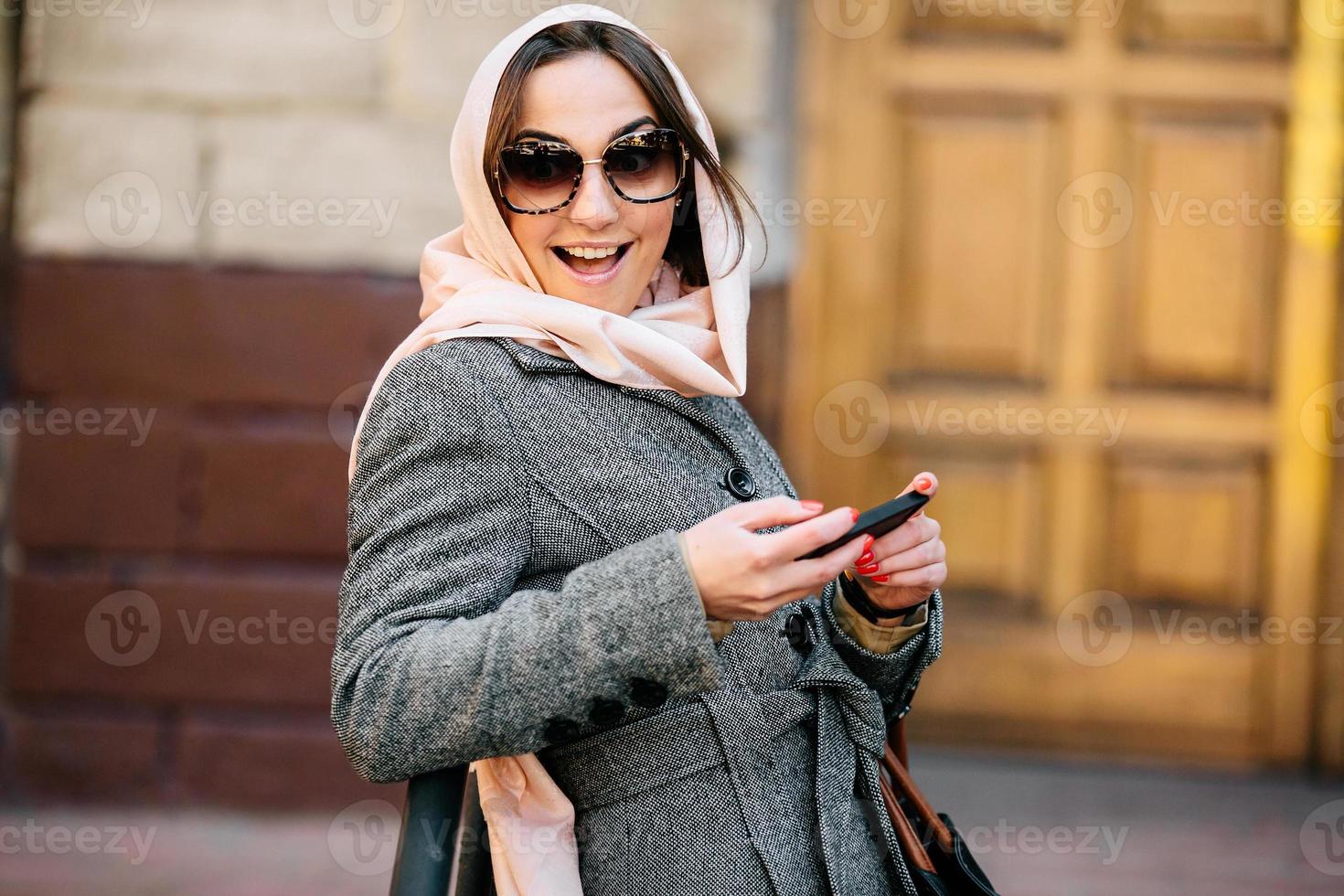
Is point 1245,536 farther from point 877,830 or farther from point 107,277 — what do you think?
point 107,277

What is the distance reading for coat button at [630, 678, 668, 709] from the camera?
1219 millimetres

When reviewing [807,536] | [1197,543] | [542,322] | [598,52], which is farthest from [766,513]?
[1197,543]

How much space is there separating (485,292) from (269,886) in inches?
99.0

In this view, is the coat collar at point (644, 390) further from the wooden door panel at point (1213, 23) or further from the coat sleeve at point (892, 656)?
the wooden door panel at point (1213, 23)

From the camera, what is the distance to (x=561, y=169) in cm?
155

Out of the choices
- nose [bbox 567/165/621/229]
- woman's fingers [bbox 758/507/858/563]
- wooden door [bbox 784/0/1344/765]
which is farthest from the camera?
wooden door [bbox 784/0/1344/765]

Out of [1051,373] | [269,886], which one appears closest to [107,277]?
[269,886]

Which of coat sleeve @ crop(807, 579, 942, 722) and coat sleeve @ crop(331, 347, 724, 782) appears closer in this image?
coat sleeve @ crop(331, 347, 724, 782)

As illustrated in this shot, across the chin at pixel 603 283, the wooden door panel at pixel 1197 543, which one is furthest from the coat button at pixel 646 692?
the wooden door panel at pixel 1197 543

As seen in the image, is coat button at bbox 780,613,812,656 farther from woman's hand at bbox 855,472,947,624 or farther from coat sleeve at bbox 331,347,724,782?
coat sleeve at bbox 331,347,724,782

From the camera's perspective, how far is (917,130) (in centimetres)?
429

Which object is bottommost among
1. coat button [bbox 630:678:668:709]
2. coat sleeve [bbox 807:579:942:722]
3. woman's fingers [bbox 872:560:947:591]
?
coat sleeve [bbox 807:579:942:722]

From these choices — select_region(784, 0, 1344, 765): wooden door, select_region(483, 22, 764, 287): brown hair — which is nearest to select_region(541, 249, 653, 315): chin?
select_region(483, 22, 764, 287): brown hair

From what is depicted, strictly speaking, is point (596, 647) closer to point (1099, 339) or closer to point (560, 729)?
point (560, 729)
